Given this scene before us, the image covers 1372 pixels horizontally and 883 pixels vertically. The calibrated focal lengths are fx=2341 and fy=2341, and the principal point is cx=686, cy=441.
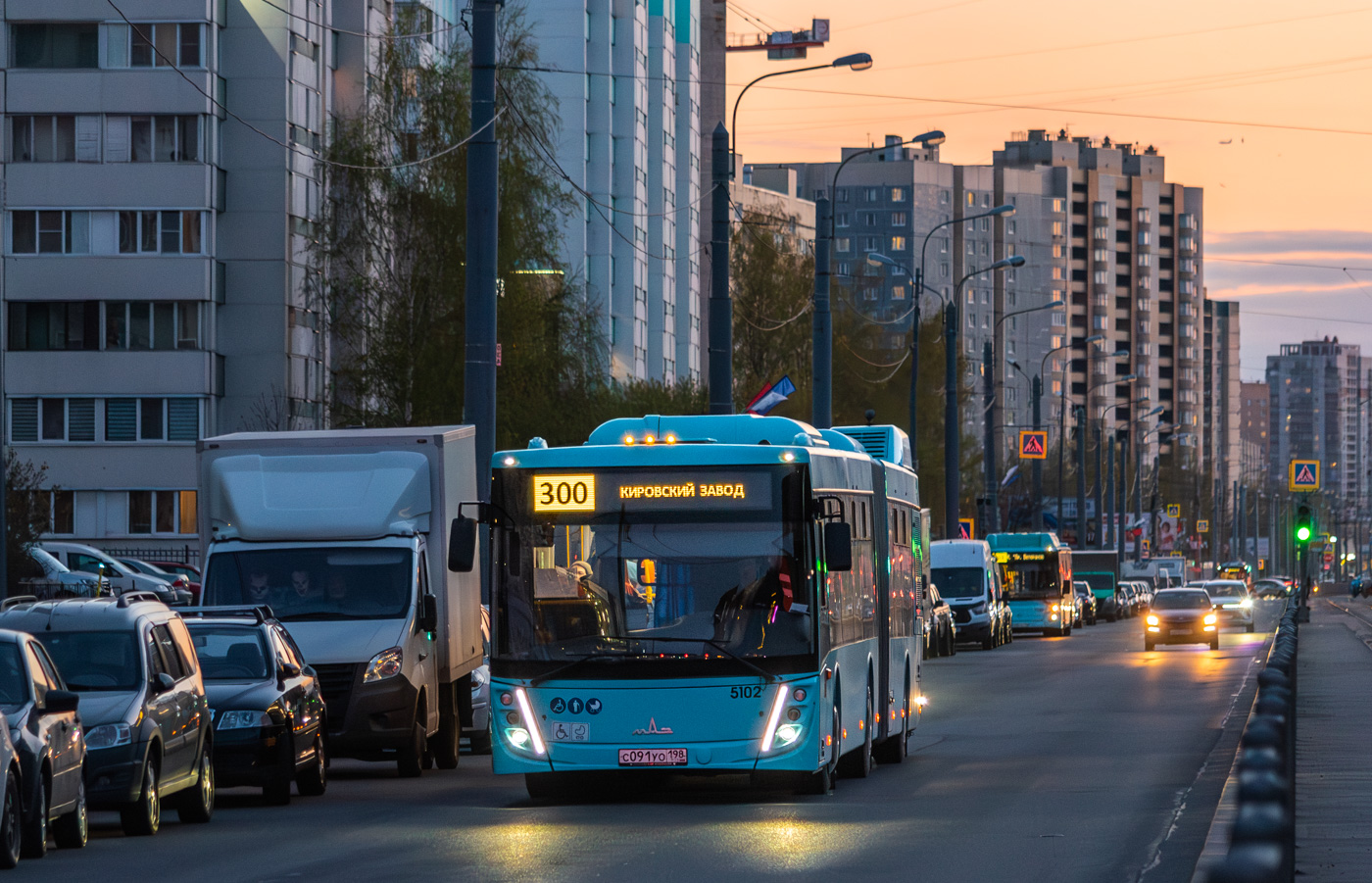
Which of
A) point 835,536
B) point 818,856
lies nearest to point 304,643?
point 835,536

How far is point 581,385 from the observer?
54250 millimetres

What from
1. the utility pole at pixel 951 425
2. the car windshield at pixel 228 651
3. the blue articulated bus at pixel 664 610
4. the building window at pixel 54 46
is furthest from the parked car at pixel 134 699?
the building window at pixel 54 46

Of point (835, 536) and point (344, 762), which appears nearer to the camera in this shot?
point (835, 536)

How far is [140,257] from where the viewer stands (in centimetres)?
6656

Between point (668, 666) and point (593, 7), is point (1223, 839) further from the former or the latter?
point (593, 7)

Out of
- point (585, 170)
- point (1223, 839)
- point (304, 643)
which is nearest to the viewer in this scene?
point (1223, 839)

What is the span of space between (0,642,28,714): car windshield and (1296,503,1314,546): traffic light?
1443 inches

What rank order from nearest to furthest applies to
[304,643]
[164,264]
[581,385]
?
1. [304,643]
2. [581,385]
3. [164,264]

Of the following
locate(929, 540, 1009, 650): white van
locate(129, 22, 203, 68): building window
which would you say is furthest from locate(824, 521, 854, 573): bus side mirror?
locate(129, 22, 203, 68): building window

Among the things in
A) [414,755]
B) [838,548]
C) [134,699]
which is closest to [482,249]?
[414,755]

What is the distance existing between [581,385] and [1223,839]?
42068 mm

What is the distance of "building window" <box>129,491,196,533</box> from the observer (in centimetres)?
6669

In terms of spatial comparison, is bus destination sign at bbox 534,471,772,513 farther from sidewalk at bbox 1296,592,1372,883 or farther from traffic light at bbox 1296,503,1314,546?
traffic light at bbox 1296,503,1314,546

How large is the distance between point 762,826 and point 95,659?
451cm
